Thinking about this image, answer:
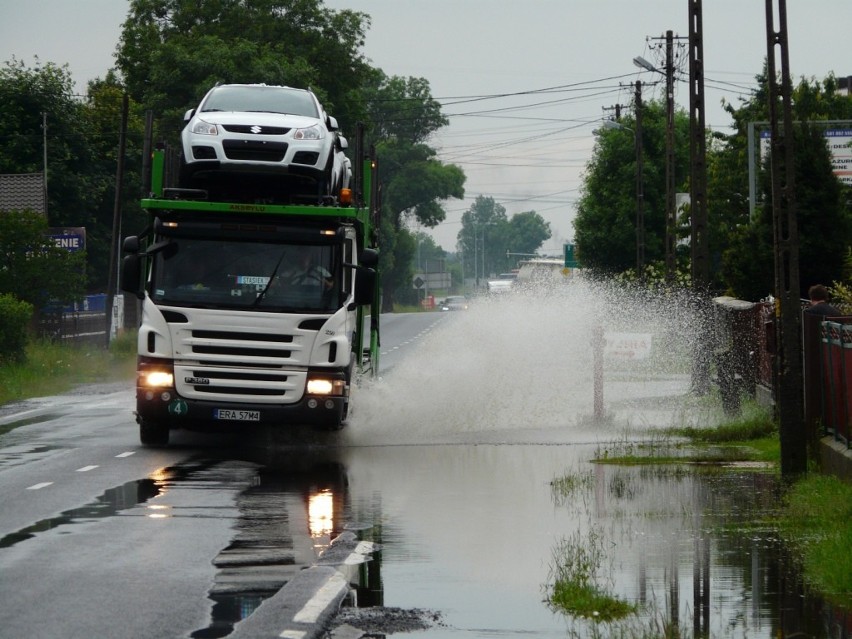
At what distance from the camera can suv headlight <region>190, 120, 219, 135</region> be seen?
1811 cm

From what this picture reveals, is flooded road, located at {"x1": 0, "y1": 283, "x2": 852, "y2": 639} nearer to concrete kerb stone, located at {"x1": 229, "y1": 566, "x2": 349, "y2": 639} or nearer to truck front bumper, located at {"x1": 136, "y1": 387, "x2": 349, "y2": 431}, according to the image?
concrete kerb stone, located at {"x1": 229, "y1": 566, "x2": 349, "y2": 639}

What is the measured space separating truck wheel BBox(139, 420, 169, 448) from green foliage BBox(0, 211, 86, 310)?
926 inches

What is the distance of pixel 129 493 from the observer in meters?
14.1

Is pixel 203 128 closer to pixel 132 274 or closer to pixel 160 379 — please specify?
pixel 132 274

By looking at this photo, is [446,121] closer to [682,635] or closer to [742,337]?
[742,337]

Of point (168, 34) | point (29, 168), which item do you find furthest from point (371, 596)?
point (168, 34)

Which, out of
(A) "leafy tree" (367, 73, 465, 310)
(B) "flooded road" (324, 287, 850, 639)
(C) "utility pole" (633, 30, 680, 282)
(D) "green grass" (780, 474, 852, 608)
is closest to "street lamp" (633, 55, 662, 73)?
(C) "utility pole" (633, 30, 680, 282)

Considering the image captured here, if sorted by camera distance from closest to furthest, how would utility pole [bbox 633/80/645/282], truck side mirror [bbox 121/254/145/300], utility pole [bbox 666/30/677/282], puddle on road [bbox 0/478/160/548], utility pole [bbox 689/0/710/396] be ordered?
1. puddle on road [bbox 0/478/160/548]
2. truck side mirror [bbox 121/254/145/300]
3. utility pole [bbox 689/0/710/396]
4. utility pole [bbox 666/30/677/282]
5. utility pole [bbox 633/80/645/282]

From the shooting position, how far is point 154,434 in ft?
62.0

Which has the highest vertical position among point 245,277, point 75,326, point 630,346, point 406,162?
point 406,162

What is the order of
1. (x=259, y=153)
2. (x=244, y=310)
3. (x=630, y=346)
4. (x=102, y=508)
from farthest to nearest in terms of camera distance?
(x=630, y=346) < (x=259, y=153) < (x=244, y=310) < (x=102, y=508)

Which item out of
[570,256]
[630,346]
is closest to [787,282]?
[630,346]

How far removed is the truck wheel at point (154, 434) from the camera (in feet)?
61.5

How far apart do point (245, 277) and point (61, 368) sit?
22.8 m
